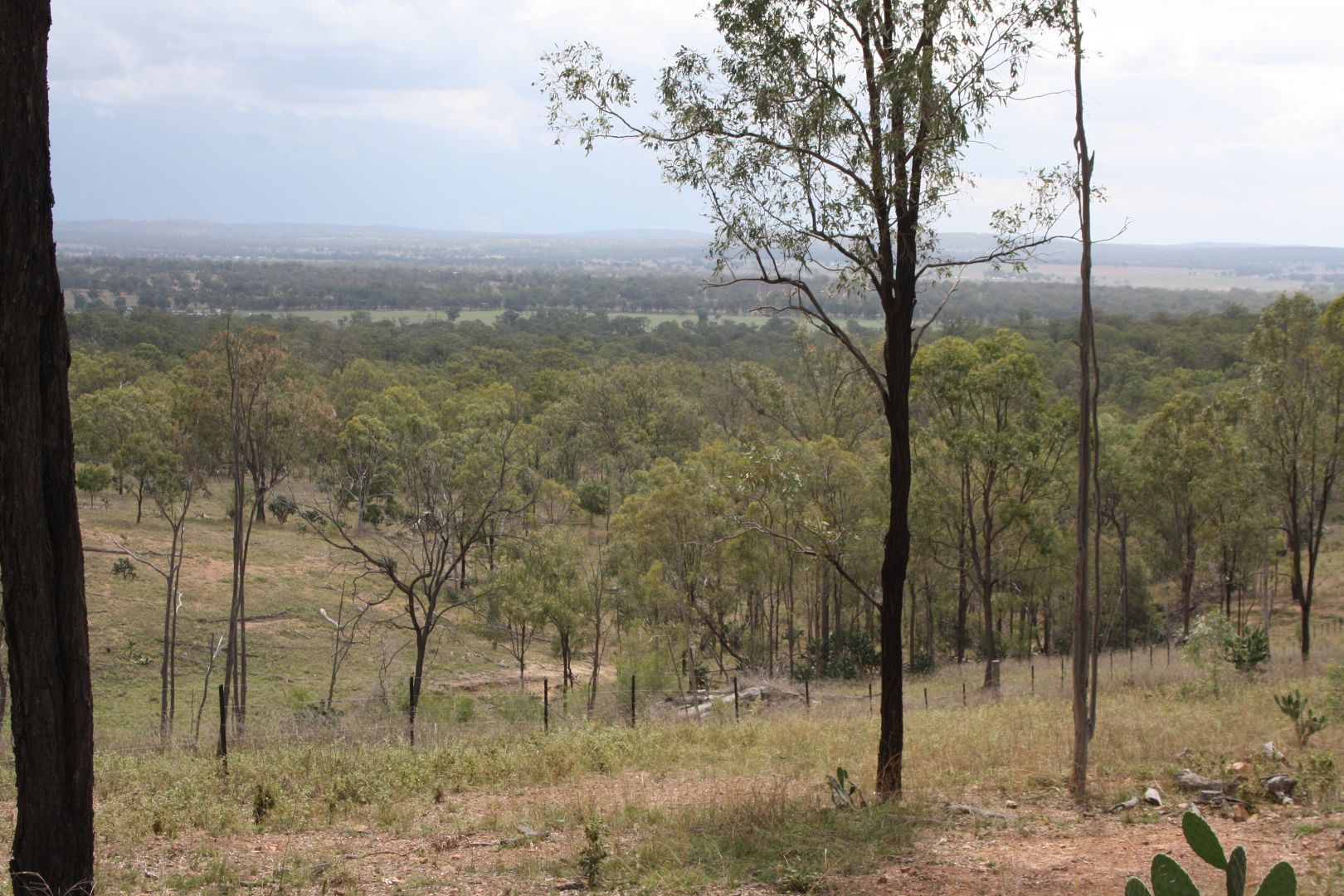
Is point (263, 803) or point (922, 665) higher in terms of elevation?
point (263, 803)

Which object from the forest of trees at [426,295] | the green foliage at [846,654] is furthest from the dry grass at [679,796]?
the forest of trees at [426,295]

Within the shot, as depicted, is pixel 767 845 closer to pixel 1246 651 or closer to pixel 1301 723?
pixel 1301 723


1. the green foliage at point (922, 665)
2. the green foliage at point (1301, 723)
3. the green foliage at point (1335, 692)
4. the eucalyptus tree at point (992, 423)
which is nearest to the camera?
the green foliage at point (1301, 723)

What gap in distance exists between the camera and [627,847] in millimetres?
7512

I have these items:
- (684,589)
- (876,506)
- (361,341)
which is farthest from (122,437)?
(361,341)

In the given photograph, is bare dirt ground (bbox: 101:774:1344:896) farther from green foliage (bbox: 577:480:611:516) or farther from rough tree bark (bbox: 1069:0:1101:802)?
green foliage (bbox: 577:480:611:516)

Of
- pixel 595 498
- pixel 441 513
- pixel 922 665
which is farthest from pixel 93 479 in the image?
pixel 922 665

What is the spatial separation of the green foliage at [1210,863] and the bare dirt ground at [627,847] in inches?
67.8

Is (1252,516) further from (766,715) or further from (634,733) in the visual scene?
(634,733)

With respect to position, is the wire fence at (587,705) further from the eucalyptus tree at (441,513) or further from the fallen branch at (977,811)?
the fallen branch at (977,811)

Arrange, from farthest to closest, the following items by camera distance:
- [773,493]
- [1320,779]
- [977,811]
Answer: [773,493] → [1320,779] → [977,811]

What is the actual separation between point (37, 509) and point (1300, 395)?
2512 cm

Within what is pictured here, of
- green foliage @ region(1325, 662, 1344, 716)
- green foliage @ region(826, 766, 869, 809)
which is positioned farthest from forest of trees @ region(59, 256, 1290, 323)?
green foliage @ region(826, 766, 869, 809)

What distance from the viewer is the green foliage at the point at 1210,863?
4117 mm
